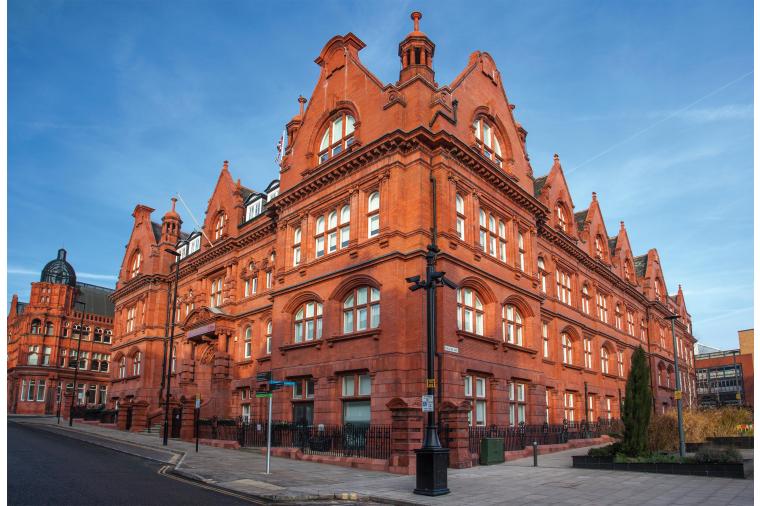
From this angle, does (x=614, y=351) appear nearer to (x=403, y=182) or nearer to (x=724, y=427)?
(x=724, y=427)

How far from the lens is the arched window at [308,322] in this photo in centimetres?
2792

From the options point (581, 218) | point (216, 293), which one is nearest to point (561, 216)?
point (581, 218)

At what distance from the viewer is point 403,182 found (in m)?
25.3

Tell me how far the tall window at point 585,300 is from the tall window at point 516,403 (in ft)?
44.1

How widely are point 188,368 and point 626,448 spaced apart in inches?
1083

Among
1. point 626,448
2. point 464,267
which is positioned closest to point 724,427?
point 626,448

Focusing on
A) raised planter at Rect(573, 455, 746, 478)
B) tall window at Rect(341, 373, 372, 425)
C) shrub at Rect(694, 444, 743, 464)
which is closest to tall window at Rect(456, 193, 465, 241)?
tall window at Rect(341, 373, 372, 425)

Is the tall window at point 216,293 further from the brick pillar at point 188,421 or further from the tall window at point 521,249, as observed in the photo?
the tall window at point 521,249

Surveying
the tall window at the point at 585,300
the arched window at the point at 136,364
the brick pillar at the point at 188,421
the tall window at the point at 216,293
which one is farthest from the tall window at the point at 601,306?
the arched window at the point at 136,364

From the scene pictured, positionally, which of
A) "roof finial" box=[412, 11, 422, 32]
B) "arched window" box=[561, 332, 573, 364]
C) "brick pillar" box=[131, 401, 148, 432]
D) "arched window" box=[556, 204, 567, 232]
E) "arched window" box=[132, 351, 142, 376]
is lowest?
"brick pillar" box=[131, 401, 148, 432]

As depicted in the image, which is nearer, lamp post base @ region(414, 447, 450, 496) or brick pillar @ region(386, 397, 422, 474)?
lamp post base @ region(414, 447, 450, 496)

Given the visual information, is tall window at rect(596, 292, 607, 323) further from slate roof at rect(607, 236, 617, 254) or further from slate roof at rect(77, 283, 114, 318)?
slate roof at rect(77, 283, 114, 318)

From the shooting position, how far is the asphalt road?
12734 millimetres

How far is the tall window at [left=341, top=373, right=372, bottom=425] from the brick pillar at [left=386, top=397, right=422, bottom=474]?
12.7 feet
